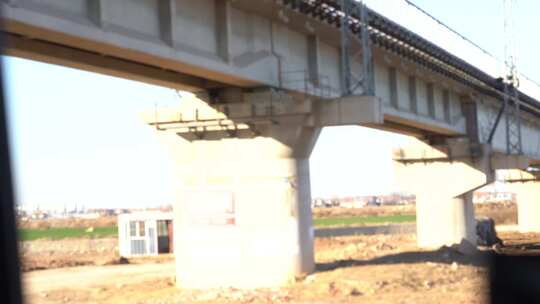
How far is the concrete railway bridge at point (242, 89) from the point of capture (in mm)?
20703

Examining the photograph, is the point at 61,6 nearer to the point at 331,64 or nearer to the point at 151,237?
the point at 331,64

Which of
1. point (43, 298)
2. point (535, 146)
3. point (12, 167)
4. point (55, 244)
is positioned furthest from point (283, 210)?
point (55, 244)

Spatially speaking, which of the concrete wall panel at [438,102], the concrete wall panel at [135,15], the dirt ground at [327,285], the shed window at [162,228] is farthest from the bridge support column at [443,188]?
the concrete wall panel at [135,15]

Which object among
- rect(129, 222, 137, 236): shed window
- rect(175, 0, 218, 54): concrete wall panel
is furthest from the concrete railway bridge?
rect(129, 222, 137, 236): shed window

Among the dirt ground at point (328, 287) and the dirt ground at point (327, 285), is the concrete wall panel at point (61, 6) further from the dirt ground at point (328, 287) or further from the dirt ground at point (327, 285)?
the dirt ground at point (328, 287)

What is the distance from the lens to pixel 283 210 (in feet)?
94.2

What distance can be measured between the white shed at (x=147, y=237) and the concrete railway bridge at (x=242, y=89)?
70.4 feet

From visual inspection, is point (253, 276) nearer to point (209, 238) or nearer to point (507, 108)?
point (209, 238)

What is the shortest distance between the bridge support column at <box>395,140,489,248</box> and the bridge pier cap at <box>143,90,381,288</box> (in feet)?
77.1

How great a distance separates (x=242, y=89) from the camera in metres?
27.9

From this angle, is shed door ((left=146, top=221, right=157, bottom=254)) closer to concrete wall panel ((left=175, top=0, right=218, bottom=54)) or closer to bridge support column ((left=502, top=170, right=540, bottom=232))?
concrete wall panel ((left=175, top=0, right=218, bottom=54))

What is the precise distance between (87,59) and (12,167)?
18668 millimetres

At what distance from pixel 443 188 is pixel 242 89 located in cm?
2711

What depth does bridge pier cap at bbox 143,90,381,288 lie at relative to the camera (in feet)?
92.9
